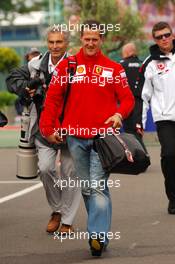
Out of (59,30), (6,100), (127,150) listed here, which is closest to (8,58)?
(6,100)

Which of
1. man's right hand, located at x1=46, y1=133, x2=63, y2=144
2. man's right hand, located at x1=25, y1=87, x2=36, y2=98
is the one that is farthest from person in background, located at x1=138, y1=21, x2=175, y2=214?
man's right hand, located at x1=46, y1=133, x2=63, y2=144

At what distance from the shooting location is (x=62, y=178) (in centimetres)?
900

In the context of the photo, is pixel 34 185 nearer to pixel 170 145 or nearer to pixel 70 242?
pixel 170 145

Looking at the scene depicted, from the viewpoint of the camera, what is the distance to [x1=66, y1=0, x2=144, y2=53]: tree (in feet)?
99.5

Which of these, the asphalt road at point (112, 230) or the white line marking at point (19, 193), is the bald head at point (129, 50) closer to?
the asphalt road at point (112, 230)

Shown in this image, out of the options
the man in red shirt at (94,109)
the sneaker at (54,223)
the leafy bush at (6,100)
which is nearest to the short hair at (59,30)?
the man in red shirt at (94,109)

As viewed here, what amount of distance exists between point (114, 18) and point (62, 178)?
72.9 ft

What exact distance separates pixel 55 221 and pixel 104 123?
1.66 metres

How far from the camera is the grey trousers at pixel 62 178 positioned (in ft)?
29.4

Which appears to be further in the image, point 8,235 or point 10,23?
point 10,23

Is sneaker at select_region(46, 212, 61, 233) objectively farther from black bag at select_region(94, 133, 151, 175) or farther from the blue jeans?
black bag at select_region(94, 133, 151, 175)

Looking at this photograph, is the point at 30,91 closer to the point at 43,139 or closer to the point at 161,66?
the point at 43,139

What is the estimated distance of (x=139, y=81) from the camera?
10680mm

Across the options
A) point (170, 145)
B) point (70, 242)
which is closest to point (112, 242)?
point (70, 242)
